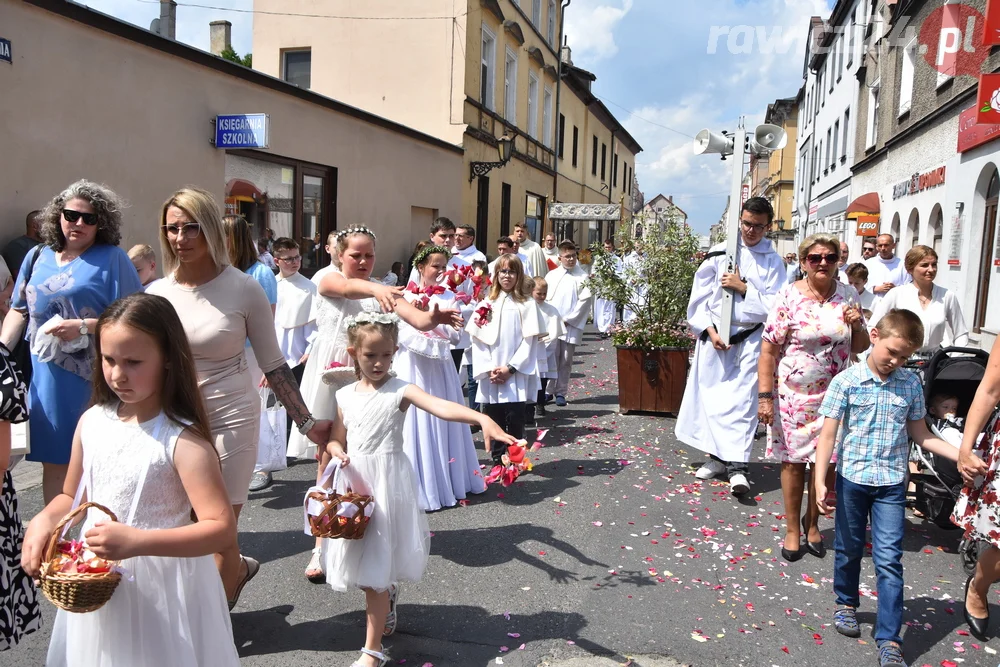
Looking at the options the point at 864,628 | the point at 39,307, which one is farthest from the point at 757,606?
the point at 39,307

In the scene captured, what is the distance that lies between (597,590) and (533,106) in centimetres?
2361

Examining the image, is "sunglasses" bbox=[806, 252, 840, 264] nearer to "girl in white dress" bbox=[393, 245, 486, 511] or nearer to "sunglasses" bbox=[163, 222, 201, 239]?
"girl in white dress" bbox=[393, 245, 486, 511]

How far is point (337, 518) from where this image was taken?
323cm

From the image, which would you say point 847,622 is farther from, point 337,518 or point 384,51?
point 384,51

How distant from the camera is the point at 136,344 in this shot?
228 cm

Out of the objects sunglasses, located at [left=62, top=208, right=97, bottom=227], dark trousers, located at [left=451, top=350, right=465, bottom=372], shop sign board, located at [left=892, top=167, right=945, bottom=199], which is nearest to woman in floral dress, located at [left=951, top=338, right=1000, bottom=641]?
sunglasses, located at [left=62, top=208, right=97, bottom=227]

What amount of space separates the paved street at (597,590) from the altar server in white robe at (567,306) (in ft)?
10.5

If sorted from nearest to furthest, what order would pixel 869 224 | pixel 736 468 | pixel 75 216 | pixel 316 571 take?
pixel 75 216 → pixel 316 571 → pixel 736 468 → pixel 869 224

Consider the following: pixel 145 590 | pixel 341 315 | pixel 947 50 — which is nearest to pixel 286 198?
pixel 341 315

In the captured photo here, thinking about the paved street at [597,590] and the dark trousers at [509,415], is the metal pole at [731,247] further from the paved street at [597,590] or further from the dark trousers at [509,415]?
the dark trousers at [509,415]

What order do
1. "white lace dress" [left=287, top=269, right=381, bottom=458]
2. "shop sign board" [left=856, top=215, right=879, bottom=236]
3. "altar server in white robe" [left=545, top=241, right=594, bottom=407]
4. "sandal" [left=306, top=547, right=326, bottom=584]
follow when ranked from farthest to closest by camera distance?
"shop sign board" [left=856, top=215, right=879, bottom=236] → "altar server in white robe" [left=545, top=241, right=594, bottom=407] → "white lace dress" [left=287, top=269, right=381, bottom=458] → "sandal" [left=306, top=547, right=326, bottom=584]

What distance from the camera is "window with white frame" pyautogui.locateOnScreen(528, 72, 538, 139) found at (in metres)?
25.6

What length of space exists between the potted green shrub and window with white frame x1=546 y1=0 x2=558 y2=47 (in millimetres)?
20571

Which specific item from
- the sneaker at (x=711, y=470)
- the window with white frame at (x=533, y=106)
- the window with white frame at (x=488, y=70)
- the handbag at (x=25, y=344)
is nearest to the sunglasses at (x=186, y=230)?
the handbag at (x=25, y=344)
